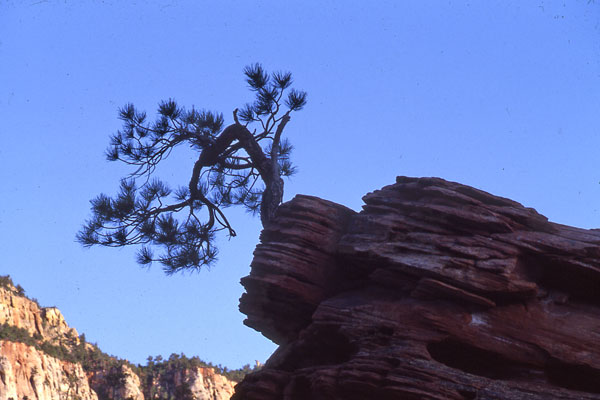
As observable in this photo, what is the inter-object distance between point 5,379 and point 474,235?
120ft

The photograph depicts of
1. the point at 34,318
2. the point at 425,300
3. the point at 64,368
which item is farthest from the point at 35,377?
the point at 425,300

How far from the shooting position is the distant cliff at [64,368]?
121 ft

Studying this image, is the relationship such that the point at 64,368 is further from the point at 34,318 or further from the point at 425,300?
the point at 425,300

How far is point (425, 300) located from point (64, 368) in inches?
1721

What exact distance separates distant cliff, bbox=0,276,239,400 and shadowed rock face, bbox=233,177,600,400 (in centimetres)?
2712

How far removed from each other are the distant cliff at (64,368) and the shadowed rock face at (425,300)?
2712cm

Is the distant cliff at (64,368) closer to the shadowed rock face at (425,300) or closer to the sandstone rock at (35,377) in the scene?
the sandstone rock at (35,377)

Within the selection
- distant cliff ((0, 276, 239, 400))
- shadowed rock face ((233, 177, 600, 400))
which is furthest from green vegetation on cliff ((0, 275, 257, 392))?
shadowed rock face ((233, 177, 600, 400))

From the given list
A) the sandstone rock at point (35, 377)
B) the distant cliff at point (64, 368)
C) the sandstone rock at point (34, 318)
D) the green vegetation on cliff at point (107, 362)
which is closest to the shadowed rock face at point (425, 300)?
the distant cliff at point (64, 368)

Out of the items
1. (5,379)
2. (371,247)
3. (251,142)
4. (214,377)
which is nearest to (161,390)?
(214,377)

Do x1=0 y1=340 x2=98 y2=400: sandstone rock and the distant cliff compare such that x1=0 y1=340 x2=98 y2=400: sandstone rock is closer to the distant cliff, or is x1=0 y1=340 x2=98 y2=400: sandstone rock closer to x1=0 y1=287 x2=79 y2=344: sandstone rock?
the distant cliff

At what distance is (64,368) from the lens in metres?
43.3

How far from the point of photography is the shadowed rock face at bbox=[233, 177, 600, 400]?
6770 millimetres

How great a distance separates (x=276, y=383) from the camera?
7.56 m
